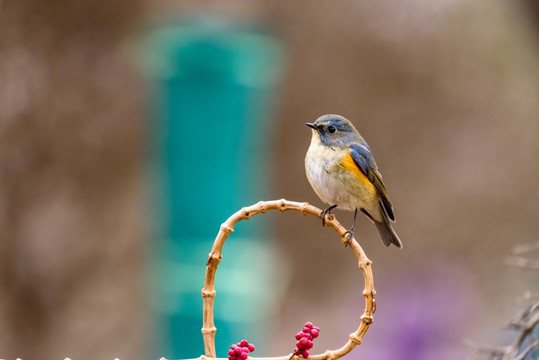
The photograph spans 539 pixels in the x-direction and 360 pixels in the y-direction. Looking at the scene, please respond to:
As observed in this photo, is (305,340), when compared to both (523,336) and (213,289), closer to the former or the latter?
(213,289)

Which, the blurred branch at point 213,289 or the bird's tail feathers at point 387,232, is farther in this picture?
the bird's tail feathers at point 387,232

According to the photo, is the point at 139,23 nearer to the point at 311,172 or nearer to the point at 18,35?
the point at 18,35

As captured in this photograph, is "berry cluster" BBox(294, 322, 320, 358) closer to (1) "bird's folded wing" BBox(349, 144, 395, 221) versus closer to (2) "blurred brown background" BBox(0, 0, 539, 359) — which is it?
(1) "bird's folded wing" BBox(349, 144, 395, 221)

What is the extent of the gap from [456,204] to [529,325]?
19.4 ft

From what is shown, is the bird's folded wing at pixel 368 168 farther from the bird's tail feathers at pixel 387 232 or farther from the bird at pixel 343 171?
the bird's tail feathers at pixel 387 232

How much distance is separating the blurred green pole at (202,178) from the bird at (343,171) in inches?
61.7

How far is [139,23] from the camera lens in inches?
254

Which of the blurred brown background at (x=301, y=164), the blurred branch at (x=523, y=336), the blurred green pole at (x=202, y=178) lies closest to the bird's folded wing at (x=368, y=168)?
the blurred branch at (x=523, y=336)

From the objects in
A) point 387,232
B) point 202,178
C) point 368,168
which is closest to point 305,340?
point 368,168

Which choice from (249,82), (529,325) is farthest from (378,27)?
(529,325)

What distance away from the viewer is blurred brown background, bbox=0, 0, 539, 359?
17.2 ft

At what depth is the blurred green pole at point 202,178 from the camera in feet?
13.5

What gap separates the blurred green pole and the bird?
157cm

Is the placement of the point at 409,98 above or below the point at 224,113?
above
